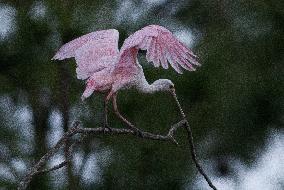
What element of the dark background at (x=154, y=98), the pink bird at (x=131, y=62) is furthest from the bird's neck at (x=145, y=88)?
the dark background at (x=154, y=98)

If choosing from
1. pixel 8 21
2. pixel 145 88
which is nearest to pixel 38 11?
pixel 8 21

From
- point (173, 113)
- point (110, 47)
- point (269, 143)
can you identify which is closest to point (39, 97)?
point (173, 113)

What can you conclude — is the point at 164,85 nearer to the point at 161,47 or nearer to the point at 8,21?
the point at 161,47

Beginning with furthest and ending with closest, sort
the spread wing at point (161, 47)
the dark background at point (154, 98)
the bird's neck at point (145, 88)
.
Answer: the dark background at point (154, 98), the bird's neck at point (145, 88), the spread wing at point (161, 47)

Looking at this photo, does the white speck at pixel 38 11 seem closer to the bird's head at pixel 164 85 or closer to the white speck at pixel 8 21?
the white speck at pixel 8 21

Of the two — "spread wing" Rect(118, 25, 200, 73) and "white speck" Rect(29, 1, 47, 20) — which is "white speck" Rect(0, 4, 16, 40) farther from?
"spread wing" Rect(118, 25, 200, 73)

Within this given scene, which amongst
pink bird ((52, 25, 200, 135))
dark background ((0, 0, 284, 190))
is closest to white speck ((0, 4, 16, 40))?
dark background ((0, 0, 284, 190))

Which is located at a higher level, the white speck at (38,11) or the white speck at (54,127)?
the white speck at (38,11)
